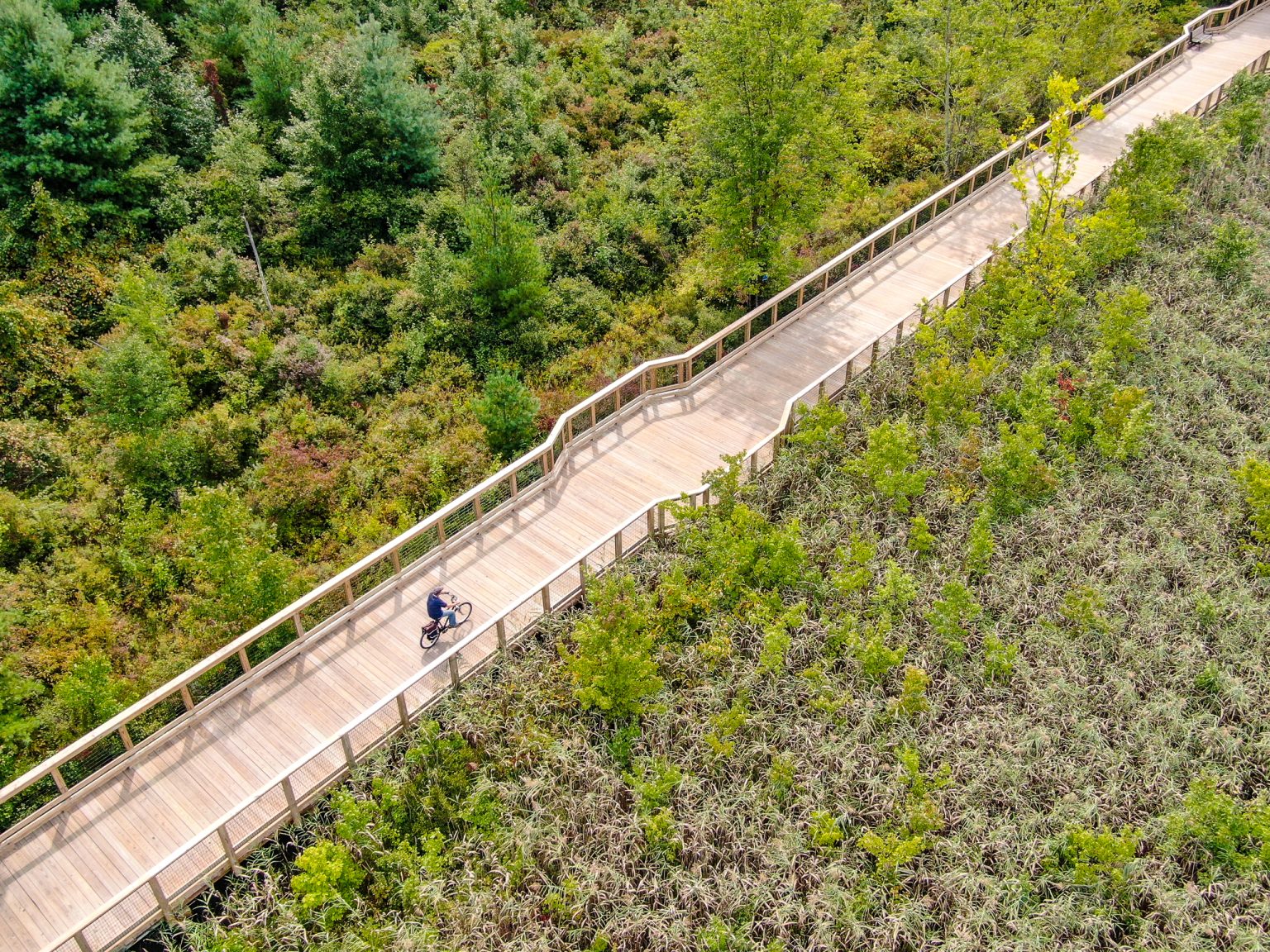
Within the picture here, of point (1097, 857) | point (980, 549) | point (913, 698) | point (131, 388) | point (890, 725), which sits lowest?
point (1097, 857)

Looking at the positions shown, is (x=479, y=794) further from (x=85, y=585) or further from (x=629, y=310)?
(x=629, y=310)

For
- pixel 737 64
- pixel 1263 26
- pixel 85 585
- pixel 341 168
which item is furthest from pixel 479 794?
pixel 1263 26

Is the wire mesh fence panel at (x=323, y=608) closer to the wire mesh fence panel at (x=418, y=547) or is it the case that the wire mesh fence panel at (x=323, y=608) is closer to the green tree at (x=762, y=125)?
the wire mesh fence panel at (x=418, y=547)

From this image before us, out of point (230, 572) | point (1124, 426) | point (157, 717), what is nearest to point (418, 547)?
point (230, 572)

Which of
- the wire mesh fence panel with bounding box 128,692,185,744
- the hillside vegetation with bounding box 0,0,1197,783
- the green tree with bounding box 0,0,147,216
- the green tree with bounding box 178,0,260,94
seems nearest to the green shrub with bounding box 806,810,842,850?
the wire mesh fence panel with bounding box 128,692,185,744

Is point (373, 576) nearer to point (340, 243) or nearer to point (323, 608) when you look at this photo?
point (323, 608)

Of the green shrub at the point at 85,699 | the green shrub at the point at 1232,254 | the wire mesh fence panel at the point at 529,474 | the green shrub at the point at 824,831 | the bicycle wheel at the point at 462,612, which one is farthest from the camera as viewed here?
the green shrub at the point at 1232,254

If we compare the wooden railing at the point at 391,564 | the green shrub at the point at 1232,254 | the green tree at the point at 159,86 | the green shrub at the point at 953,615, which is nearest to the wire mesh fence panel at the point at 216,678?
the wooden railing at the point at 391,564
